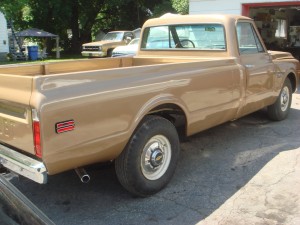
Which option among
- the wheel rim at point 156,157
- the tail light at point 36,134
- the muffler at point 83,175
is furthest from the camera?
the wheel rim at point 156,157

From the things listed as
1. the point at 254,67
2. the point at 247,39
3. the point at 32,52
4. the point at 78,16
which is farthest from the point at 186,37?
the point at 78,16

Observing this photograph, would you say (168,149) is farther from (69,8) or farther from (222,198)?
(69,8)

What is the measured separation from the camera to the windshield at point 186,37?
217 inches

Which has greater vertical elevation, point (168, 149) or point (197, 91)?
point (197, 91)

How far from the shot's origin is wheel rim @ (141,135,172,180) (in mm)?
3957

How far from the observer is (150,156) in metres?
3.97

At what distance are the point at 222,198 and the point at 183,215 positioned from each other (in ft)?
1.79

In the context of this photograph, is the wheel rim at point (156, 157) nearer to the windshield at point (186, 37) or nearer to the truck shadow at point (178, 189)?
the truck shadow at point (178, 189)

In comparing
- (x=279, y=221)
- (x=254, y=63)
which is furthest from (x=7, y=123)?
(x=254, y=63)

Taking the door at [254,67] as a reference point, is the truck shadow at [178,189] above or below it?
below

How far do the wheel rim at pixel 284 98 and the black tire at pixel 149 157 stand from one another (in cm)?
334

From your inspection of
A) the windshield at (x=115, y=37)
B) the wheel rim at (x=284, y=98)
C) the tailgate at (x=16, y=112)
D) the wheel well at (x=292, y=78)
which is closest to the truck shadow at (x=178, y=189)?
the tailgate at (x=16, y=112)

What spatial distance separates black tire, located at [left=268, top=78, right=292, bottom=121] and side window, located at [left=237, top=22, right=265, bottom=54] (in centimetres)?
112

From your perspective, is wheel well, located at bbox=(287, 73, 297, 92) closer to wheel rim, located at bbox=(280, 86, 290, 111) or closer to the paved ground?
wheel rim, located at bbox=(280, 86, 290, 111)
